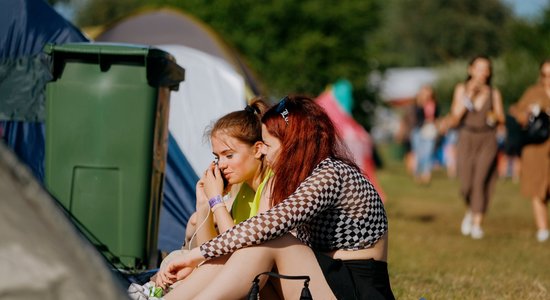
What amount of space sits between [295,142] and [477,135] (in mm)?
6118

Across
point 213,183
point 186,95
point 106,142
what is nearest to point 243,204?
point 213,183

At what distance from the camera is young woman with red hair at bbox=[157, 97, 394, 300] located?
414cm

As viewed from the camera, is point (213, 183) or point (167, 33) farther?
point (167, 33)

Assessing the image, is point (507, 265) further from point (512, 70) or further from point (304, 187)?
point (512, 70)

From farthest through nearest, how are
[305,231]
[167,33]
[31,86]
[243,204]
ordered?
[167,33] → [31,86] → [243,204] → [305,231]

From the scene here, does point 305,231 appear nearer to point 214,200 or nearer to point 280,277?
point 214,200

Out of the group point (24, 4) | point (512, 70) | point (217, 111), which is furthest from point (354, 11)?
point (24, 4)

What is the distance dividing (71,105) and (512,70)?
1095 inches

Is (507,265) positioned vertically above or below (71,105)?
below

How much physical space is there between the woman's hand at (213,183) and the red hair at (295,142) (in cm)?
33

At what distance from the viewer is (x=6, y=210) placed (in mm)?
2676

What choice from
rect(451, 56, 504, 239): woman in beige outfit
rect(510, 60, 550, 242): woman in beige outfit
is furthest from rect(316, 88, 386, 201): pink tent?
rect(510, 60, 550, 242): woman in beige outfit

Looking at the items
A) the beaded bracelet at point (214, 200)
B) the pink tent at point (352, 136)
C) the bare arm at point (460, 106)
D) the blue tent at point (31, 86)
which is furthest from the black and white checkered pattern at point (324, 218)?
the pink tent at point (352, 136)

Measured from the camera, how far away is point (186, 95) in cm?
878
